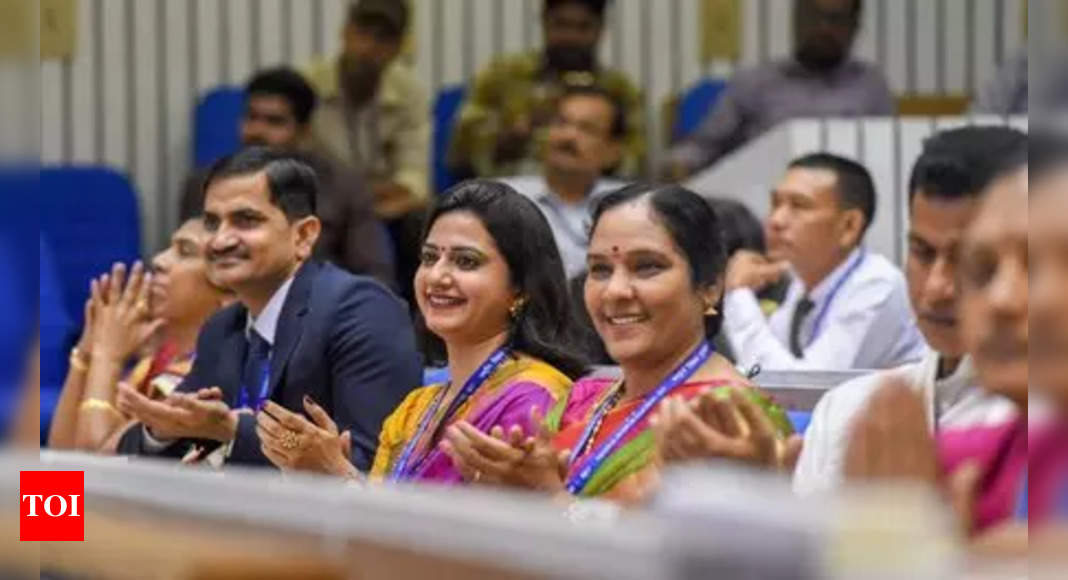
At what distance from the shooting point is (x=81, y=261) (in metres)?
7.38

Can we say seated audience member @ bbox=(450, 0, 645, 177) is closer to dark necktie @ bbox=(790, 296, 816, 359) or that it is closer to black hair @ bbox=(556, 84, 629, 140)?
black hair @ bbox=(556, 84, 629, 140)

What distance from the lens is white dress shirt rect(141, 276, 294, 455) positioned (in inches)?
178

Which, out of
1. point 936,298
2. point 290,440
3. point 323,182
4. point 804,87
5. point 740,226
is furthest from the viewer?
point 804,87

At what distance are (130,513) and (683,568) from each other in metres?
0.65

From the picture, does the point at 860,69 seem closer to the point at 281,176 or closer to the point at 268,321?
the point at 281,176

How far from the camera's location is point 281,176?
4734 millimetres

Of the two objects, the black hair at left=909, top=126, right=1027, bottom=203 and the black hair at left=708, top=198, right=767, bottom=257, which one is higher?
the black hair at left=909, top=126, right=1027, bottom=203

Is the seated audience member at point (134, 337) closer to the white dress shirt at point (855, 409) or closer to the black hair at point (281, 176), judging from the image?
the black hair at point (281, 176)

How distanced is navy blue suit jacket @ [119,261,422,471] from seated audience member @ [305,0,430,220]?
3043 millimetres

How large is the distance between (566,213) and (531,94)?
0.94 m

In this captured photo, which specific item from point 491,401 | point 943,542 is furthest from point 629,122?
point 943,542

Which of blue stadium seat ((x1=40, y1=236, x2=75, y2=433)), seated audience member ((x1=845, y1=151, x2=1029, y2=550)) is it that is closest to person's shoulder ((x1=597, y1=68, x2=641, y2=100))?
blue stadium seat ((x1=40, y1=236, x2=75, y2=433))

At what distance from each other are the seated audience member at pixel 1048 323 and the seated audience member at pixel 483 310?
2.33m

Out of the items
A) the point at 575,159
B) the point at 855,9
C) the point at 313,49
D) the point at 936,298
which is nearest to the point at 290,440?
the point at 936,298
